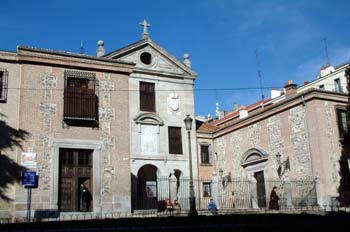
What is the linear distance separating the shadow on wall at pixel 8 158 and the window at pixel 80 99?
91.2 inches

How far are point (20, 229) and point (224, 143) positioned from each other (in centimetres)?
2491

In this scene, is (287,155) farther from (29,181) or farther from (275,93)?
(275,93)

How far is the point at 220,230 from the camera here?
11.7m

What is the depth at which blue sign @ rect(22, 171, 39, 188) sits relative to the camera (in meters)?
20.0

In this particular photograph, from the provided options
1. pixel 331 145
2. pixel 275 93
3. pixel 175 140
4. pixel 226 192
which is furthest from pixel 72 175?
pixel 275 93

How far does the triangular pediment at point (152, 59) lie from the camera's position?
3297 centimetres

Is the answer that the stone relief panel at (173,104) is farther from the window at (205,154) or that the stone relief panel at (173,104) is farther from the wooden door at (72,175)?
the wooden door at (72,175)

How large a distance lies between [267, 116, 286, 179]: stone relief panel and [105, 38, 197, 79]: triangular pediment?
7749 millimetres

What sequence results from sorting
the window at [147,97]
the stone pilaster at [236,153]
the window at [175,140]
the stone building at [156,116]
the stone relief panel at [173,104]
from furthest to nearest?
1. the stone pilaster at [236,153]
2. the stone relief panel at [173,104]
3. the window at [175,140]
4. the window at [147,97]
5. the stone building at [156,116]

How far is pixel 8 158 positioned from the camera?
2014cm

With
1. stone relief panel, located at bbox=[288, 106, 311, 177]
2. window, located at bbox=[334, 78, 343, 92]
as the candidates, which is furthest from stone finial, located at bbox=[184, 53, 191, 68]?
window, located at bbox=[334, 78, 343, 92]

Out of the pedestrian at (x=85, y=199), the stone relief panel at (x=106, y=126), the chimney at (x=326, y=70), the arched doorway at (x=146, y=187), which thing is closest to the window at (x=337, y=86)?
the chimney at (x=326, y=70)

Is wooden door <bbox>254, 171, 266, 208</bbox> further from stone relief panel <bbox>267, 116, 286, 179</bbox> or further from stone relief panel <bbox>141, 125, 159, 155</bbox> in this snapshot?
stone relief panel <bbox>141, 125, 159, 155</bbox>

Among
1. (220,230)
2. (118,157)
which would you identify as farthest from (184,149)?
(220,230)
